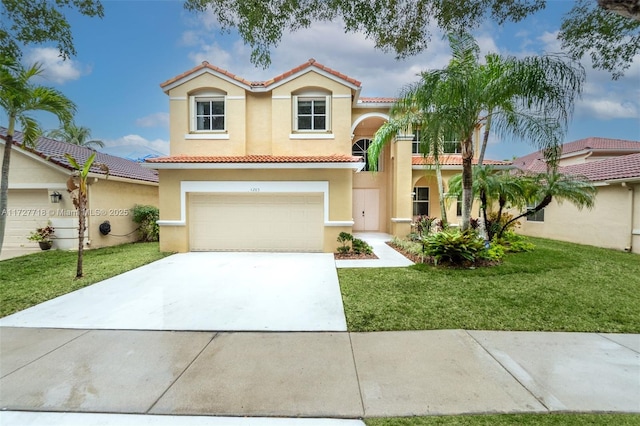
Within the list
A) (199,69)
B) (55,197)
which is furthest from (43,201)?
(199,69)

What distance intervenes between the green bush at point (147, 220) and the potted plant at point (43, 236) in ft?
10.7

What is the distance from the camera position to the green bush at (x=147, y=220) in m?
14.9


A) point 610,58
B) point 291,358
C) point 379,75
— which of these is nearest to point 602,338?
point 291,358

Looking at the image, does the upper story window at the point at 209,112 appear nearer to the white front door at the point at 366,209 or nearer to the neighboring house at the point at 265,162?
the neighboring house at the point at 265,162

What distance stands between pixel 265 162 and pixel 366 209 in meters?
7.93

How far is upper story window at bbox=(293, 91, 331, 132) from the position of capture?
1234 centimetres

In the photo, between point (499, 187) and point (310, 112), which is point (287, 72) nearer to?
point (310, 112)

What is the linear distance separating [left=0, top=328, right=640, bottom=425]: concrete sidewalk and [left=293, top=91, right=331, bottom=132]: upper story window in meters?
9.64

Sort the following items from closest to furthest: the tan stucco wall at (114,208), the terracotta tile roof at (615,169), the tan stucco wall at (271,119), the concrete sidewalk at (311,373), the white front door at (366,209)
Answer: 1. the concrete sidewalk at (311,373)
2. the terracotta tile roof at (615,169)
3. the tan stucco wall at (271,119)
4. the tan stucco wall at (114,208)
5. the white front door at (366,209)

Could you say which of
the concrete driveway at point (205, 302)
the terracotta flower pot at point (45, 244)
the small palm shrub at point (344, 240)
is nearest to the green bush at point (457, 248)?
the small palm shrub at point (344, 240)

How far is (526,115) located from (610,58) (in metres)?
2.06

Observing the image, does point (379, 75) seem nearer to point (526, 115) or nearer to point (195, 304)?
point (526, 115)

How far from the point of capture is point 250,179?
11078 mm

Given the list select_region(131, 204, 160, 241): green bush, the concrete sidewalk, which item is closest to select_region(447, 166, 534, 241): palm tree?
the concrete sidewalk
